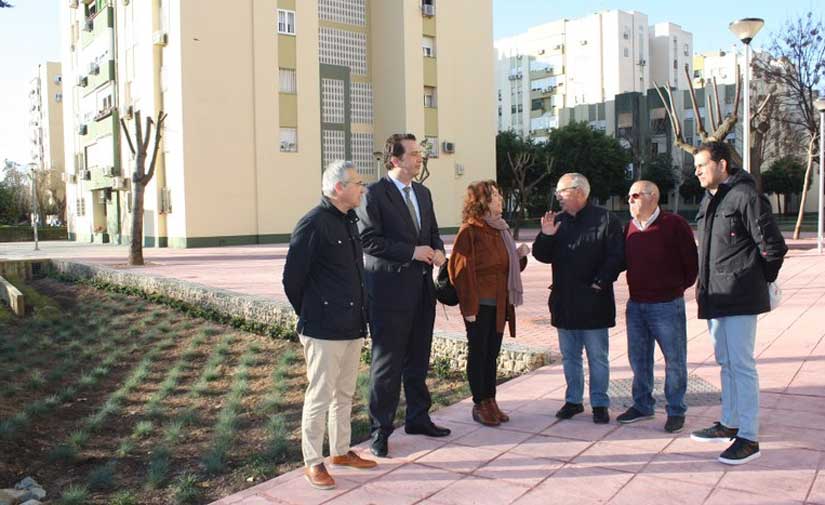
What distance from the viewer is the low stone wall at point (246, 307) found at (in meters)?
7.21

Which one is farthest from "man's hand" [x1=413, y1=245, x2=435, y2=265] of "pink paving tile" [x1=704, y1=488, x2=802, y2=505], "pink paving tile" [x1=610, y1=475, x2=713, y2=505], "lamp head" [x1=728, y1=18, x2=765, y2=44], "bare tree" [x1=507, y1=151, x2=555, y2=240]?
"bare tree" [x1=507, y1=151, x2=555, y2=240]

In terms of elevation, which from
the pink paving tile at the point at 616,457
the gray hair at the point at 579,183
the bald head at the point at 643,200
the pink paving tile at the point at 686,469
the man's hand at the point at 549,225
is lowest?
the pink paving tile at the point at 616,457

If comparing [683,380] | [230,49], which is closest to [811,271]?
[683,380]

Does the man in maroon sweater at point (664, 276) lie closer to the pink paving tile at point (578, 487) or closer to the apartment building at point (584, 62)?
the pink paving tile at point (578, 487)

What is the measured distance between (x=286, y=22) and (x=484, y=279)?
99.0ft

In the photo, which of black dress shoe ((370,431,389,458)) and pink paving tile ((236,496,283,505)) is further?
black dress shoe ((370,431,389,458))

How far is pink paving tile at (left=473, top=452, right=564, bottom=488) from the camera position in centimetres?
418

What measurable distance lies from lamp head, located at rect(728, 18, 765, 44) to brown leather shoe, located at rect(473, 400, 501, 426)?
443 inches

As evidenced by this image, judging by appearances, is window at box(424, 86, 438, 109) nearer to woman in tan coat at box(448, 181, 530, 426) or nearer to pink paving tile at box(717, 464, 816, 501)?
woman in tan coat at box(448, 181, 530, 426)

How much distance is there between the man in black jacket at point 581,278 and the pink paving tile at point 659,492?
119cm

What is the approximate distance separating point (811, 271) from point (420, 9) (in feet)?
81.9

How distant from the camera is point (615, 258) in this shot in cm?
513

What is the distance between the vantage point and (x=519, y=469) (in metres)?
4.34

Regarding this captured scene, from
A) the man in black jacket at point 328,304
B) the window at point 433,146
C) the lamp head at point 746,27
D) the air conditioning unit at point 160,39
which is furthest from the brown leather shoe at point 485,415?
the window at point 433,146
